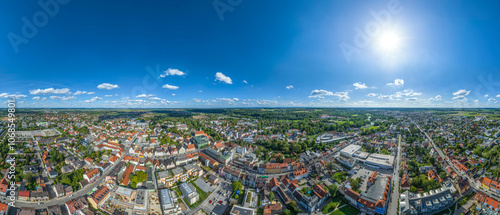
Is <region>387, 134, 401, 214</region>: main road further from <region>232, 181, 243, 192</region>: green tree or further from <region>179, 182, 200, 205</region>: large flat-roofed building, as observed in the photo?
<region>179, 182, 200, 205</region>: large flat-roofed building

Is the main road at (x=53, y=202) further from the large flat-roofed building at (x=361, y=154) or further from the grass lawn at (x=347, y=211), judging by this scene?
the large flat-roofed building at (x=361, y=154)

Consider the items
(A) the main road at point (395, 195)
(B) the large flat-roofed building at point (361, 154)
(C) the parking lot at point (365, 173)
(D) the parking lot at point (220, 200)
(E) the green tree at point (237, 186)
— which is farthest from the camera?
(B) the large flat-roofed building at point (361, 154)

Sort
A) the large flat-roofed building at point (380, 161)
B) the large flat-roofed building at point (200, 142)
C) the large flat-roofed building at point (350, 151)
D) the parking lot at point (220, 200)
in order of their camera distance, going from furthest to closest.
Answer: the large flat-roofed building at point (200, 142)
the large flat-roofed building at point (350, 151)
the large flat-roofed building at point (380, 161)
the parking lot at point (220, 200)

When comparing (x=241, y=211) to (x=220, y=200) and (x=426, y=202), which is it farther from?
(x=426, y=202)

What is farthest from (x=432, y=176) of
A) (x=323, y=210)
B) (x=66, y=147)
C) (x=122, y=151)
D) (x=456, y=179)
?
(x=66, y=147)

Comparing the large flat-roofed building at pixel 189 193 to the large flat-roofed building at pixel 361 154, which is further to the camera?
the large flat-roofed building at pixel 361 154

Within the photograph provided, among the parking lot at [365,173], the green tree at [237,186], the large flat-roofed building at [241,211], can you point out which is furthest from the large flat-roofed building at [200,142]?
the parking lot at [365,173]

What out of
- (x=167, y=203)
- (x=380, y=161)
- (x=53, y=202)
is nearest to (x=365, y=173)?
(x=380, y=161)

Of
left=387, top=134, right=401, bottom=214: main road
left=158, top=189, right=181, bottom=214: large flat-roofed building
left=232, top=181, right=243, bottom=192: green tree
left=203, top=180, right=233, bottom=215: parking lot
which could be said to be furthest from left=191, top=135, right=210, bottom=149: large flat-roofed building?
left=387, top=134, right=401, bottom=214: main road

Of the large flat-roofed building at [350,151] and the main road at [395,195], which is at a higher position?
the large flat-roofed building at [350,151]
